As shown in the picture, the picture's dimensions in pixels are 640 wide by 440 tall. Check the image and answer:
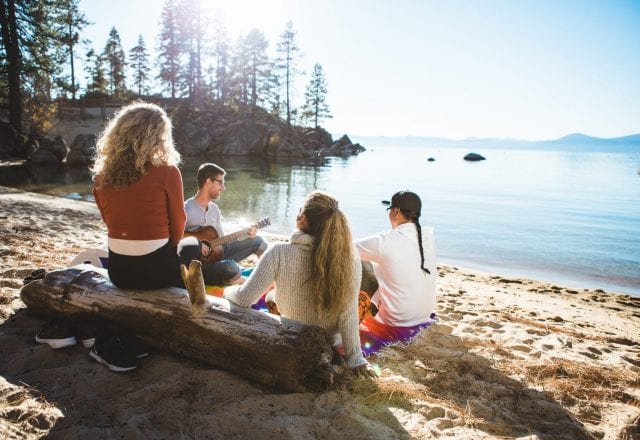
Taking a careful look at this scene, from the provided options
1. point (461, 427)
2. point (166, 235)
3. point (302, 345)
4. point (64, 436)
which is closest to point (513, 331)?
point (461, 427)

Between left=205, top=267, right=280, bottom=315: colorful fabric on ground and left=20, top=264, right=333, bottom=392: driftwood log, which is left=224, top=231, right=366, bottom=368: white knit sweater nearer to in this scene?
left=20, top=264, right=333, bottom=392: driftwood log

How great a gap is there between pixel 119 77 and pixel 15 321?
5933cm

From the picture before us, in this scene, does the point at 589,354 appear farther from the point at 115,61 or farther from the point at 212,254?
the point at 115,61

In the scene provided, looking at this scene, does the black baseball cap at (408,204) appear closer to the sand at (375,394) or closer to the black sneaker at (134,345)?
the sand at (375,394)

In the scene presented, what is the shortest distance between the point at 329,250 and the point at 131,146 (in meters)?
1.67

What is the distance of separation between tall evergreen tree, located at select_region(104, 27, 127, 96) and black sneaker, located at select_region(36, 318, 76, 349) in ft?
190

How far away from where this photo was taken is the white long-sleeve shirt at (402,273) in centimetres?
394

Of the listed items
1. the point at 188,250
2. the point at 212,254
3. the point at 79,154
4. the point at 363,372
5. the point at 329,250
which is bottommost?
the point at 363,372

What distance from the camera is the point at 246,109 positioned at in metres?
47.6

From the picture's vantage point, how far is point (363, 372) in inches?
121

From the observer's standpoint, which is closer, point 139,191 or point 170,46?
point 139,191

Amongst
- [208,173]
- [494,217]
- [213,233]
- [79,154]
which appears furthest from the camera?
[79,154]

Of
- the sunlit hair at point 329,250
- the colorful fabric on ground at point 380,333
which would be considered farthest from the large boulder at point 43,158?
the sunlit hair at point 329,250

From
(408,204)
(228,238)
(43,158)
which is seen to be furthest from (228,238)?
(43,158)
